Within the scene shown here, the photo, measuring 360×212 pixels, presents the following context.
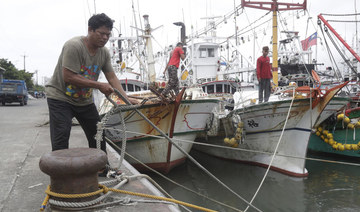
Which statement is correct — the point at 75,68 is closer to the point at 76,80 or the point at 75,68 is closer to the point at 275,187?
the point at 76,80

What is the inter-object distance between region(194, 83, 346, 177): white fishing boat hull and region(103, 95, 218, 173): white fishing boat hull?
1136 mm

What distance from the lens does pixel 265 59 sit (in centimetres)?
776

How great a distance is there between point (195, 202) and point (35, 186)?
3657 millimetres

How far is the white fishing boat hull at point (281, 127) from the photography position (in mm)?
7266

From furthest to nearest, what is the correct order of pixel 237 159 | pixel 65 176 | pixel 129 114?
pixel 237 159 → pixel 129 114 → pixel 65 176

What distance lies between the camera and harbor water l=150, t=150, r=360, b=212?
19.0ft

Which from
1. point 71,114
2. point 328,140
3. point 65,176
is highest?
point 71,114

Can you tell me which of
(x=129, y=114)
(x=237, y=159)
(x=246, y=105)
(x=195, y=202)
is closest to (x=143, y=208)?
(x=195, y=202)

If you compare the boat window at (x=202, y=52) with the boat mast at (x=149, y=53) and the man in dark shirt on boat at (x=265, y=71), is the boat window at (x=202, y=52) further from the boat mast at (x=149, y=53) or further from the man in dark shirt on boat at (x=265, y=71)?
the man in dark shirt on boat at (x=265, y=71)

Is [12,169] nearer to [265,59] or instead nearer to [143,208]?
[143,208]

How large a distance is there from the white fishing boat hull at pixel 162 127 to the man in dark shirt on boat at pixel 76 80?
11.3 ft

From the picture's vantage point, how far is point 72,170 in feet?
7.17

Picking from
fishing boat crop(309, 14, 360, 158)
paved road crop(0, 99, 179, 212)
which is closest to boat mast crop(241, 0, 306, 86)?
fishing boat crop(309, 14, 360, 158)

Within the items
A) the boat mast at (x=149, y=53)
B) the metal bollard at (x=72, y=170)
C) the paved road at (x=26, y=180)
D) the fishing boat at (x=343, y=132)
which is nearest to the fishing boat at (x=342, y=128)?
the fishing boat at (x=343, y=132)
